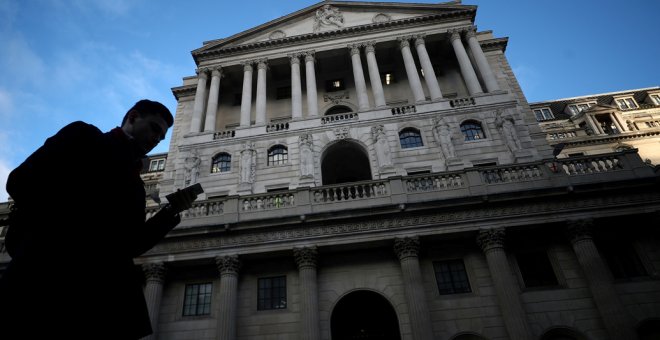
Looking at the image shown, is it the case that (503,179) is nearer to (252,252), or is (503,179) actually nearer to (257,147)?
(252,252)

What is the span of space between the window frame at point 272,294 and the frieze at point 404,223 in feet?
6.71

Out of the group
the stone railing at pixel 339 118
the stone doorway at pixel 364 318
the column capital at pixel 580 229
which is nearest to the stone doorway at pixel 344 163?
the stone railing at pixel 339 118

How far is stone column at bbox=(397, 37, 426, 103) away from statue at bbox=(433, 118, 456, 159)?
8.91ft

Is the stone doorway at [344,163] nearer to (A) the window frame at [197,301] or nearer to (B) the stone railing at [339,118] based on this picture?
(B) the stone railing at [339,118]

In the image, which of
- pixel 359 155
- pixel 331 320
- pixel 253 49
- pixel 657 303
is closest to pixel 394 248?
pixel 331 320

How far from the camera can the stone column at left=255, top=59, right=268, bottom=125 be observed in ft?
90.7

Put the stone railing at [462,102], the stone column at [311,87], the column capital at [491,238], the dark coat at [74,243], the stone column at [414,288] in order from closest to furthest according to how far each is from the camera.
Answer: the dark coat at [74,243] → the stone column at [414,288] → the column capital at [491,238] → the stone railing at [462,102] → the stone column at [311,87]

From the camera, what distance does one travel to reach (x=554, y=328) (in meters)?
16.3

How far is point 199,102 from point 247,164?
27.5ft

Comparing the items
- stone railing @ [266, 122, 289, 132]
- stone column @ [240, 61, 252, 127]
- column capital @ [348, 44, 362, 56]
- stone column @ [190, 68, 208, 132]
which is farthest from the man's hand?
column capital @ [348, 44, 362, 56]

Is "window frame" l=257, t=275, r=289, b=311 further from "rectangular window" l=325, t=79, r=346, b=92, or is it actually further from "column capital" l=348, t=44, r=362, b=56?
"column capital" l=348, t=44, r=362, b=56

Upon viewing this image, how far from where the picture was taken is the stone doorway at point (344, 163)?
2546cm

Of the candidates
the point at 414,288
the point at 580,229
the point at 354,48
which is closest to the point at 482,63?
the point at 354,48

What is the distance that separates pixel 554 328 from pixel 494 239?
4272 millimetres
